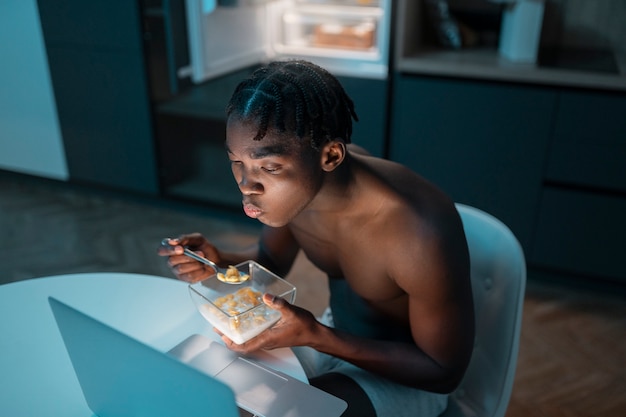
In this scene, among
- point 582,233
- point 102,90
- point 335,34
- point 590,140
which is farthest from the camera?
point 102,90

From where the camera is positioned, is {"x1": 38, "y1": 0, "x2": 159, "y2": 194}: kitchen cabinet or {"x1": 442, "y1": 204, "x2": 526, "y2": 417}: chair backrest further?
{"x1": 38, "y1": 0, "x2": 159, "y2": 194}: kitchen cabinet

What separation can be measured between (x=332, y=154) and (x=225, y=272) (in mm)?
307

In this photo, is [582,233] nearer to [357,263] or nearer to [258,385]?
[357,263]

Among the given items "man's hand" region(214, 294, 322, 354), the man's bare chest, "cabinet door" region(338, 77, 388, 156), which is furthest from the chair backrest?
"cabinet door" region(338, 77, 388, 156)

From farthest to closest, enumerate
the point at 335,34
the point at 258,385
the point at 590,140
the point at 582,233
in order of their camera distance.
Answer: the point at 335,34 < the point at 582,233 < the point at 590,140 < the point at 258,385

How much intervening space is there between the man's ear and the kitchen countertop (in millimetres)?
1497

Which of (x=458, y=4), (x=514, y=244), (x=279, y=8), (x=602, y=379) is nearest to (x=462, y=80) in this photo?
(x=458, y=4)

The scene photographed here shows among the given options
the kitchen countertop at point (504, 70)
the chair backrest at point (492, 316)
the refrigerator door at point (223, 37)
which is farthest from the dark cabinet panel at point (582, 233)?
the refrigerator door at point (223, 37)

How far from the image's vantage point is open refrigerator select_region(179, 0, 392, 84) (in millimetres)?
2330

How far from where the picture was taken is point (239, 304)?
97 cm

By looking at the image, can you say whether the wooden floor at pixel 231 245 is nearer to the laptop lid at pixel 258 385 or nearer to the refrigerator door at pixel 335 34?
the refrigerator door at pixel 335 34

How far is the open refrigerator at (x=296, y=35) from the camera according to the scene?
2.33 m

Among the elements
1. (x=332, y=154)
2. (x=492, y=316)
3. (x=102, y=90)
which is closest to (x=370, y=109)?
(x=102, y=90)

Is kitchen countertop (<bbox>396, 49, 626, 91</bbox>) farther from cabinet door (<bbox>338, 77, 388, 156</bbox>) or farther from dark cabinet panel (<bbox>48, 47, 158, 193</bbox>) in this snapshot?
dark cabinet panel (<bbox>48, 47, 158, 193</bbox>)
